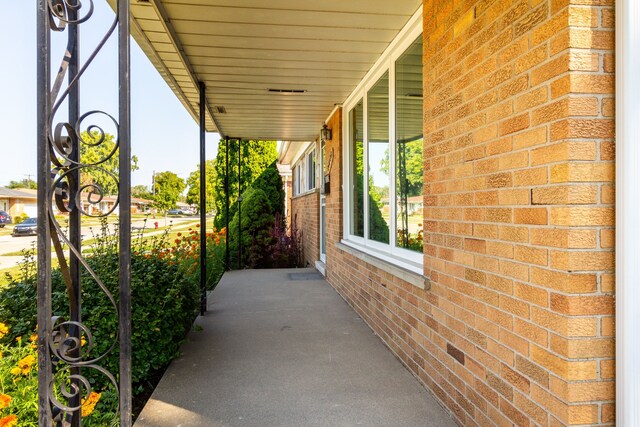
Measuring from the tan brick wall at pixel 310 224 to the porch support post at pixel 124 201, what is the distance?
662 cm

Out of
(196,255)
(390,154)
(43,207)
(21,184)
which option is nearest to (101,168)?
(43,207)

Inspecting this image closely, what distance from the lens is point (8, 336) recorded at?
275 centimetres

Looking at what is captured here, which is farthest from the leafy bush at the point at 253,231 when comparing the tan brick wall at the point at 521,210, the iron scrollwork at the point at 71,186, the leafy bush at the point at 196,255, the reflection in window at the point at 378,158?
the iron scrollwork at the point at 71,186

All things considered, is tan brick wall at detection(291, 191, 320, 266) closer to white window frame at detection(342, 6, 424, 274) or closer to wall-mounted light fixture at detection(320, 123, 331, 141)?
wall-mounted light fixture at detection(320, 123, 331, 141)

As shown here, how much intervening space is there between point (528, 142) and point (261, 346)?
280 centimetres

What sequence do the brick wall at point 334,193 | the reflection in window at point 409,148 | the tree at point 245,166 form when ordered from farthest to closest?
the tree at point 245,166 < the brick wall at point 334,193 < the reflection in window at point 409,148

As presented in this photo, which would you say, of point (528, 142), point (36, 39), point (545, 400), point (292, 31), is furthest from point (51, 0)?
point (545, 400)

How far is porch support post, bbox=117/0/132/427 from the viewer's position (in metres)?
1.49

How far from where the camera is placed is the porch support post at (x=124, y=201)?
1.49 meters

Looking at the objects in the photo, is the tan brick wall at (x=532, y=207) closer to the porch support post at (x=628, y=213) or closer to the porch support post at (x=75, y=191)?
the porch support post at (x=628, y=213)

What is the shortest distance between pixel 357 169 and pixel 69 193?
384 centimetres

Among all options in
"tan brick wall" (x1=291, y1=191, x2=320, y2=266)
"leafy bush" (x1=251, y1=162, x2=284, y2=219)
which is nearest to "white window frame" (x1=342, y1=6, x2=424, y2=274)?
"tan brick wall" (x1=291, y1=191, x2=320, y2=266)

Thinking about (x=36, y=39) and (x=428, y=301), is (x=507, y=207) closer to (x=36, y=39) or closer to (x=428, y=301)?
(x=428, y=301)

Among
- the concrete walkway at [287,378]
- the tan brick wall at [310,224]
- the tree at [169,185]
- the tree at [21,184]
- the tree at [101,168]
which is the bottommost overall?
the concrete walkway at [287,378]
